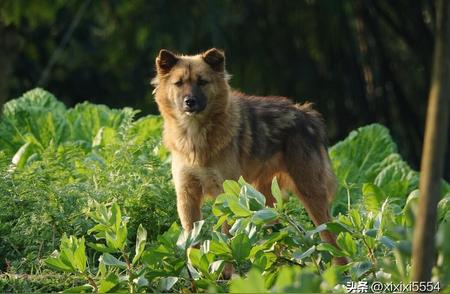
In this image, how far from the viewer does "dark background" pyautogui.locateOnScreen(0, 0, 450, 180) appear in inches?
596

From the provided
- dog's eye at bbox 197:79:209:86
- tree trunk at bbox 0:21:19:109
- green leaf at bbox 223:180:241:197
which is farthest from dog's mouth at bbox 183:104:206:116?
tree trunk at bbox 0:21:19:109

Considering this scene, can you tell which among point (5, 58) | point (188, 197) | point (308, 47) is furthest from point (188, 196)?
point (308, 47)

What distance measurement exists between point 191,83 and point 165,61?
0.31m

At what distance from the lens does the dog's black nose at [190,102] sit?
7.65m

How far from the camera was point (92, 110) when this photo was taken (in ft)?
33.4

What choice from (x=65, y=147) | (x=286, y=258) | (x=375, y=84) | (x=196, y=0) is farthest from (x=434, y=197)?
(x=375, y=84)

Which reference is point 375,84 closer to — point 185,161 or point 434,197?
point 185,161

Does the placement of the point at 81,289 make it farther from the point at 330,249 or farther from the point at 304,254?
the point at 330,249

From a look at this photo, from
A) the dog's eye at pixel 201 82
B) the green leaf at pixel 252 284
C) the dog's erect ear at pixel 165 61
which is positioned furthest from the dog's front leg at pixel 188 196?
the green leaf at pixel 252 284

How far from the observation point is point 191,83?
25.6ft

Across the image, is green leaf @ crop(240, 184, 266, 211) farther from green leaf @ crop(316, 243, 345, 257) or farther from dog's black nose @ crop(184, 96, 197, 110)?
dog's black nose @ crop(184, 96, 197, 110)

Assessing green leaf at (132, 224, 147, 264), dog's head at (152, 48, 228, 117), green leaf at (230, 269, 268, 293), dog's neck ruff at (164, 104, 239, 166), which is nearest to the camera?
green leaf at (230, 269, 268, 293)

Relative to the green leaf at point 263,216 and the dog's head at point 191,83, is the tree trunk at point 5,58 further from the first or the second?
the dog's head at point 191,83

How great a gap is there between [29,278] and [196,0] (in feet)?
29.5
